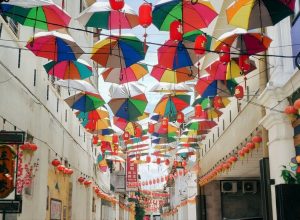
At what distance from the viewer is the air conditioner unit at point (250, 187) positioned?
901 inches

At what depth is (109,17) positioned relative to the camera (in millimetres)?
11055

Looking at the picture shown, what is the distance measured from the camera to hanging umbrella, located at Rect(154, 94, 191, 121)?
17.3 m

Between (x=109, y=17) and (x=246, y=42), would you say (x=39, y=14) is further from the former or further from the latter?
(x=246, y=42)

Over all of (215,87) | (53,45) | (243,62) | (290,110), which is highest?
(53,45)

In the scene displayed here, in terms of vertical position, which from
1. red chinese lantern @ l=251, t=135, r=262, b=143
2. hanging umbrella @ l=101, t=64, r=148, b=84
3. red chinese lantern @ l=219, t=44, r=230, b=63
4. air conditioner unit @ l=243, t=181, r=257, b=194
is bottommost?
air conditioner unit @ l=243, t=181, r=257, b=194

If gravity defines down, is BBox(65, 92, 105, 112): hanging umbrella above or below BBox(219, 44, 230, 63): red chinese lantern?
above

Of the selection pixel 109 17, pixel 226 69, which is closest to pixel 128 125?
pixel 226 69

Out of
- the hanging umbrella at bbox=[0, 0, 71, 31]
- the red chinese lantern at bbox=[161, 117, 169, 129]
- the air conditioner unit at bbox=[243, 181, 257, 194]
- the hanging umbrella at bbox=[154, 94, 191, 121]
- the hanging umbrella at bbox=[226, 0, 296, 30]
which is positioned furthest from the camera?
the air conditioner unit at bbox=[243, 181, 257, 194]

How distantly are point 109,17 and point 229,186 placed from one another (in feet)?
47.1

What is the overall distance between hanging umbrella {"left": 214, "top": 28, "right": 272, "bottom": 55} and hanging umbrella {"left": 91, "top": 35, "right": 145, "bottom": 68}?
1.93m

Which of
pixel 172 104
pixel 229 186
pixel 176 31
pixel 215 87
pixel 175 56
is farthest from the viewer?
pixel 229 186

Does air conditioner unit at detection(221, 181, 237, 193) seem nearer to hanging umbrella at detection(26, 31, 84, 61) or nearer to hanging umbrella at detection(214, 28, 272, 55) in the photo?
hanging umbrella at detection(214, 28, 272, 55)

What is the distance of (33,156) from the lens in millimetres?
14406

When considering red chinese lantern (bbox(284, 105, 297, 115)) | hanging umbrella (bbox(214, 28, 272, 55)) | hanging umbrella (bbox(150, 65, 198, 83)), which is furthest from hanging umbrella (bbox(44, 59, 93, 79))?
red chinese lantern (bbox(284, 105, 297, 115))
